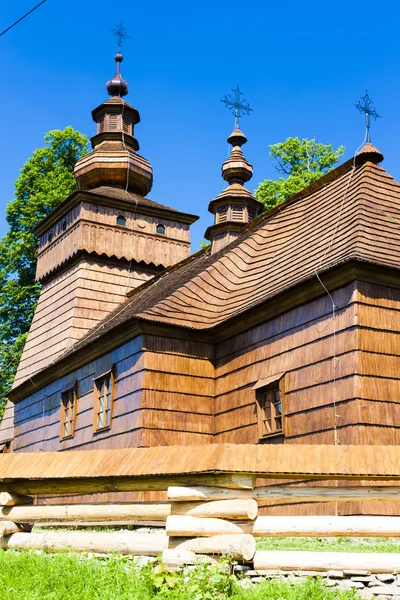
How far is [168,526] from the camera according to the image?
22.0 feet

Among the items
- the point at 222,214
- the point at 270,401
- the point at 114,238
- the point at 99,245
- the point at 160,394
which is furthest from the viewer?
the point at 114,238

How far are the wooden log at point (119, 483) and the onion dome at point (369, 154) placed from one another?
10.8 meters

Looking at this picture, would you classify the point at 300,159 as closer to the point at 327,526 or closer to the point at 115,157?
the point at 115,157

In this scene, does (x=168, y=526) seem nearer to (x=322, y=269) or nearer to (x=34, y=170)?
(x=322, y=269)

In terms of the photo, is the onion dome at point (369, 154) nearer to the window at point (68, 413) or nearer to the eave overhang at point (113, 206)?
the window at point (68, 413)

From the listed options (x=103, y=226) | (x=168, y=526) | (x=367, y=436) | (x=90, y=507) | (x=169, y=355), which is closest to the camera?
(x=168, y=526)

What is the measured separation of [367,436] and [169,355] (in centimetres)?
548

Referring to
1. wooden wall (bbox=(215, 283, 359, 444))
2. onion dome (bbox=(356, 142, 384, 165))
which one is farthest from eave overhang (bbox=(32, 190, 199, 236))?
onion dome (bbox=(356, 142, 384, 165))

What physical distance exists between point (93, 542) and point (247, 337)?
8474 mm

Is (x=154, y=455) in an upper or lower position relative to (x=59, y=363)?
lower

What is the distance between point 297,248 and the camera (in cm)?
1628

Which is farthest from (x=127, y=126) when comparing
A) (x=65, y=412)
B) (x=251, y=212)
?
(x=65, y=412)

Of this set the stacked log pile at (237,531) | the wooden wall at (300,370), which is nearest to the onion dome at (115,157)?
the wooden wall at (300,370)

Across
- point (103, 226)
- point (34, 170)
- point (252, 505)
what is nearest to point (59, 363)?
point (103, 226)
